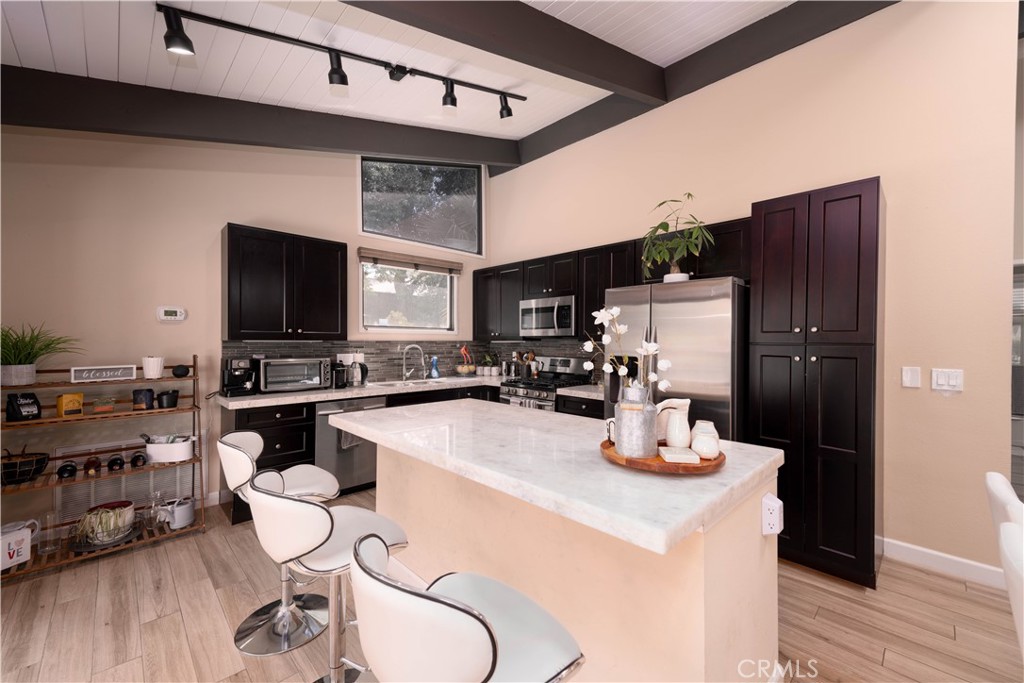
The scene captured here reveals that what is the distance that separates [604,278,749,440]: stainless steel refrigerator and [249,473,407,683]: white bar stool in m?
1.81

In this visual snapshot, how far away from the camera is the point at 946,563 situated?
251 cm

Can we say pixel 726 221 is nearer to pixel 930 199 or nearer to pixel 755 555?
pixel 930 199

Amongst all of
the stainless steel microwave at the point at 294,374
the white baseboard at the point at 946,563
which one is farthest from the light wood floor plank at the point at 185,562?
the white baseboard at the point at 946,563

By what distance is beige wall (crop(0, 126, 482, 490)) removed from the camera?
9.72ft

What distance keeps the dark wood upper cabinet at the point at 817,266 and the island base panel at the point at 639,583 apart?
1.46 m

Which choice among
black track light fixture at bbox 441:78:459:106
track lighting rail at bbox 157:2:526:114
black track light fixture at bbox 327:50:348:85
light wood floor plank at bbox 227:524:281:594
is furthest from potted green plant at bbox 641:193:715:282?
light wood floor plank at bbox 227:524:281:594

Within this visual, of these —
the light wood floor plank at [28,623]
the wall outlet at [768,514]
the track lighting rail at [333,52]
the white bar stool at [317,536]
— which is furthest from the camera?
the track lighting rail at [333,52]

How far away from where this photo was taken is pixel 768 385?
2.76 m

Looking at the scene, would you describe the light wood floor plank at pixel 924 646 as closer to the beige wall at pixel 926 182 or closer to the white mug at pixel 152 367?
the beige wall at pixel 926 182

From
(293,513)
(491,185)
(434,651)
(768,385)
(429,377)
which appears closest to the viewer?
(434,651)

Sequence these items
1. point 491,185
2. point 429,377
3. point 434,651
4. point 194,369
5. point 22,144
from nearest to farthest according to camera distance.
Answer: point 434,651, point 22,144, point 194,369, point 429,377, point 491,185

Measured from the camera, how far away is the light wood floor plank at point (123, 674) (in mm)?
1760

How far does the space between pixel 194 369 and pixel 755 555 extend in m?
3.72

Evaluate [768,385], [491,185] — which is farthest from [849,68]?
[491,185]
